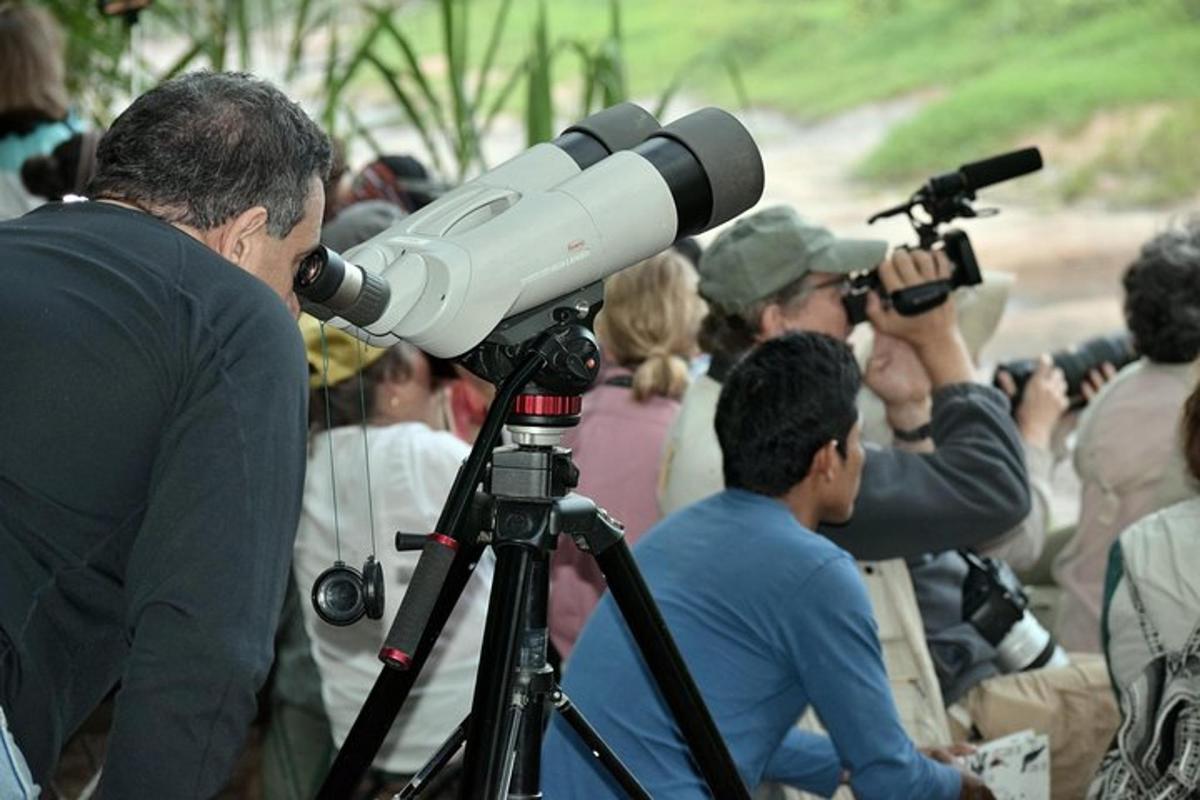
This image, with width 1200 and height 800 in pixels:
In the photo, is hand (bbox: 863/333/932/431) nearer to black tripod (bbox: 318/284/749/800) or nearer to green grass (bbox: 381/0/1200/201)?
black tripod (bbox: 318/284/749/800)

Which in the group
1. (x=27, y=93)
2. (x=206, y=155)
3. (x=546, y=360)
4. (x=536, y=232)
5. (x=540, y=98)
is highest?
(x=27, y=93)

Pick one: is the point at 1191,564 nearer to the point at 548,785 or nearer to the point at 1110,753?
the point at 1110,753

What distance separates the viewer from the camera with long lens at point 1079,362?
3.17 m

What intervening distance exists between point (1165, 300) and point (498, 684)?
1892 millimetres

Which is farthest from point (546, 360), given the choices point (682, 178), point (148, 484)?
point (148, 484)

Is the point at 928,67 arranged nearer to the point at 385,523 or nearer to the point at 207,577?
the point at 385,523

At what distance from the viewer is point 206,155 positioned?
145cm

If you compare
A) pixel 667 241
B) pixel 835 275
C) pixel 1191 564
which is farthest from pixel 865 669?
pixel 835 275

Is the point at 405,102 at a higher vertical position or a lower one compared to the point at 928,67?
lower

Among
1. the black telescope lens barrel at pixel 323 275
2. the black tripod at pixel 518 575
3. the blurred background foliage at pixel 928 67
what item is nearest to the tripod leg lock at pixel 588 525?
the black tripod at pixel 518 575

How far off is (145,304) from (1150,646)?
4.43 feet

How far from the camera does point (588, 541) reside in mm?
1561

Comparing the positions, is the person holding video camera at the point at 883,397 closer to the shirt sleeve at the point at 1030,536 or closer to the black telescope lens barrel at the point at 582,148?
the shirt sleeve at the point at 1030,536

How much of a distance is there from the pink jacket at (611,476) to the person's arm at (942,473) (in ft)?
1.36
